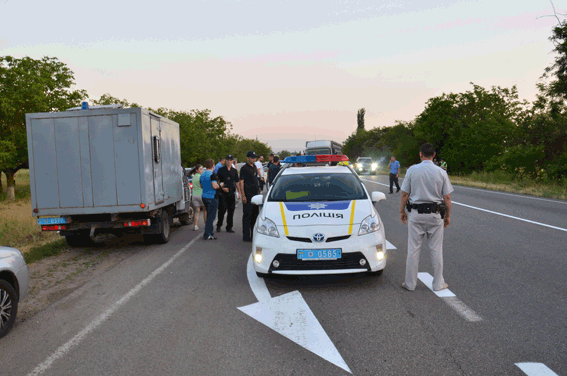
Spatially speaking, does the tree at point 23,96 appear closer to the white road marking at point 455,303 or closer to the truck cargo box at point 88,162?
the truck cargo box at point 88,162

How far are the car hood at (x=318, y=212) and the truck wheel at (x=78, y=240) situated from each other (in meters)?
5.46

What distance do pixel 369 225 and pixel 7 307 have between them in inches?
166

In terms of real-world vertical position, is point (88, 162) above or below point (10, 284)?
above

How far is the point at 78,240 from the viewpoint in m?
9.91

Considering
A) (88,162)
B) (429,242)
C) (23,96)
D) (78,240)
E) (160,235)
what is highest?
(23,96)

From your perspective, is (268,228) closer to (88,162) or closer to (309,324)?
(309,324)

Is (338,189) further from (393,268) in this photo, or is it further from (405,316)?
(405,316)

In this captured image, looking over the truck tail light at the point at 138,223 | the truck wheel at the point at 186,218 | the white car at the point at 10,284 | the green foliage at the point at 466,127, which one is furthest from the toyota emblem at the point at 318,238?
the green foliage at the point at 466,127

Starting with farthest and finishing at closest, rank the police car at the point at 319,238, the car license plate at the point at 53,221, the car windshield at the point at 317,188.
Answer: the car license plate at the point at 53,221, the car windshield at the point at 317,188, the police car at the point at 319,238

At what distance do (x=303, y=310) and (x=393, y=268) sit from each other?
2319mm

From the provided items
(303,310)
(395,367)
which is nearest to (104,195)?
(303,310)

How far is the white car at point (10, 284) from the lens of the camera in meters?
4.48

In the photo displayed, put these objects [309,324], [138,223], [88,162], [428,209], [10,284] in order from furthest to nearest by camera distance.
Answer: [138,223]
[88,162]
[428,209]
[10,284]
[309,324]

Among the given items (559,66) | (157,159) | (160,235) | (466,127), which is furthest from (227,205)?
(466,127)
